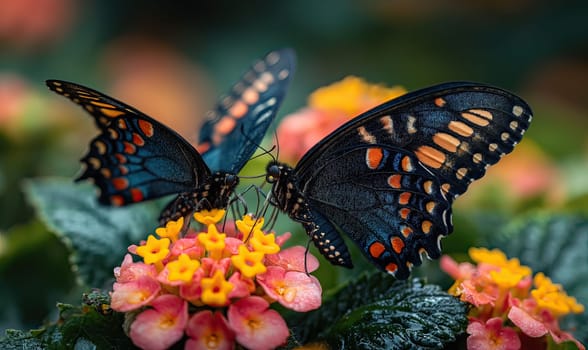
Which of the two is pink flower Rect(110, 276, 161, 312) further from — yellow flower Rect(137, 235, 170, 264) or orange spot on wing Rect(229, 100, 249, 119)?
orange spot on wing Rect(229, 100, 249, 119)

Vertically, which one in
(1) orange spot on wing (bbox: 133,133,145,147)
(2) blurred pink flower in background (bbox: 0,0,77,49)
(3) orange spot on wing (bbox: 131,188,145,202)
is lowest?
(3) orange spot on wing (bbox: 131,188,145,202)

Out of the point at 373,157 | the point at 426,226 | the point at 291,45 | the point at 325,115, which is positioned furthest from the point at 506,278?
the point at 291,45

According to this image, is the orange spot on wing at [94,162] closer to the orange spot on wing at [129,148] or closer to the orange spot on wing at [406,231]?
the orange spot on wing at [129,148]

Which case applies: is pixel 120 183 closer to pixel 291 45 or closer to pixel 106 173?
pixel 106 173

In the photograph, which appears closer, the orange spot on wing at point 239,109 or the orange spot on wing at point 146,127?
the orange spot on wing at point 146,127

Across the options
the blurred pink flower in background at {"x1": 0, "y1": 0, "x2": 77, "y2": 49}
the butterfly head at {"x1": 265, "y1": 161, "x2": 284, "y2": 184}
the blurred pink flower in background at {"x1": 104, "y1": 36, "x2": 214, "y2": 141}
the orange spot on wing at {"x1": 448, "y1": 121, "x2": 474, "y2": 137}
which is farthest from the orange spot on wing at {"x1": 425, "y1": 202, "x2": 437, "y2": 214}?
the blurred pink flower in background at {"x1": 0, "y1": 0, "x2": 77, "y2": 49}

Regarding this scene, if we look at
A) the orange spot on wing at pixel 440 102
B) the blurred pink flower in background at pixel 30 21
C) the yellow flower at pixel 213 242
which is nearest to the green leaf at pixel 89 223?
the yellow flower at pixel 213 242
